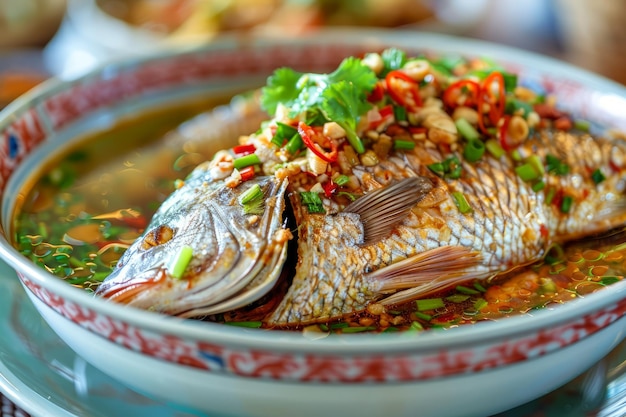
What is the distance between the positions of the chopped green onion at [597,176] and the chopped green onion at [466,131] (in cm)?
45

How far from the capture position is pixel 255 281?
1.68 meters

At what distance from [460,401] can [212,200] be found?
79 centimetres

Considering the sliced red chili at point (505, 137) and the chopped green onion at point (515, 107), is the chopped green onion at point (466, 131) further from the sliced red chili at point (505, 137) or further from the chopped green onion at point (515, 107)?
the chopped green onion at point (515, 107)

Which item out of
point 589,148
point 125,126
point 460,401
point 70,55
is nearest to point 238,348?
point 460,401

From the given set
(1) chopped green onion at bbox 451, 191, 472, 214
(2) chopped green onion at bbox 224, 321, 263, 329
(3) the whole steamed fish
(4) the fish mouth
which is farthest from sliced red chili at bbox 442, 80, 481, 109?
(4) the fish mouth

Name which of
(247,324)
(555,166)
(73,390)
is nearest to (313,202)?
(247,324)

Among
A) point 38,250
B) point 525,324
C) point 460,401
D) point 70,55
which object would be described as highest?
point 70,55

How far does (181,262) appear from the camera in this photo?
165 centimetres

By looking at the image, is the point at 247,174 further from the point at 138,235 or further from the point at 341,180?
the point at 138,235

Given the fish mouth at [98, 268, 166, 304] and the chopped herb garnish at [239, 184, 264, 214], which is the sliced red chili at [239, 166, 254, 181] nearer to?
the chopped herb garnish at [239, 184, 264, 214]

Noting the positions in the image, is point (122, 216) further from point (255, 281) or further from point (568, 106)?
point (568, 106)

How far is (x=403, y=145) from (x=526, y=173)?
15.9 inches

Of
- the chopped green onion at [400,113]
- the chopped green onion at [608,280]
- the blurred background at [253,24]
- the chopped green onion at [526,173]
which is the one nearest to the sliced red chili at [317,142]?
the chopped green onion at [400,113]

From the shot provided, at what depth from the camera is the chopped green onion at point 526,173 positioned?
2.14m
